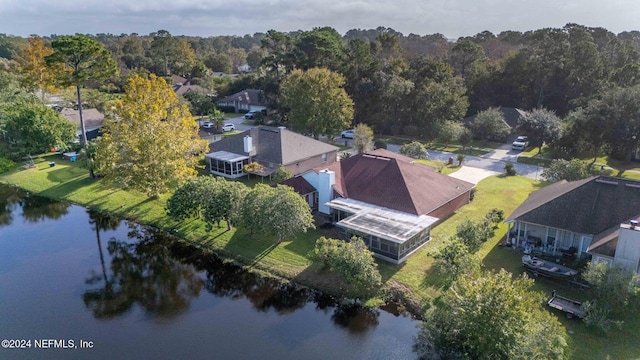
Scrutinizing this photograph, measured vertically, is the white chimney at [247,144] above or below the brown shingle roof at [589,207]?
above

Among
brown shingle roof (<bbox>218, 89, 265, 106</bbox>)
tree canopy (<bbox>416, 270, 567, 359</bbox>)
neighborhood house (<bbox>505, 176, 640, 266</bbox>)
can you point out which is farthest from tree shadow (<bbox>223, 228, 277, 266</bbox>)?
brown shingle roof (<bbox>218, 89, 265, 106</bbox>)

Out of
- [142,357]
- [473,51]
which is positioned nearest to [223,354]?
[142,357]

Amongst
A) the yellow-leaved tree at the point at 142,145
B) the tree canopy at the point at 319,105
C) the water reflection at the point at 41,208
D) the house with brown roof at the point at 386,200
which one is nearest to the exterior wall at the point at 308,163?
the house with brown roof at the point at 386,200

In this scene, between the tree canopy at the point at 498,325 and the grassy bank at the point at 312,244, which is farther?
the grassy bank at the point at 312,244

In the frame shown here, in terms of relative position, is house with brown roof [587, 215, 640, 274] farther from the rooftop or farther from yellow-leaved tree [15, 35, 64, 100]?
yellow-leaved tree [15, 35, 64, 100]

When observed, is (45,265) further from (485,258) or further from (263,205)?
(485,258)

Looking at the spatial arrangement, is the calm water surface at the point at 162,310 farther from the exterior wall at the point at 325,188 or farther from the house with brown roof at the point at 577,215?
the house with brown roof at the point at 577,215
